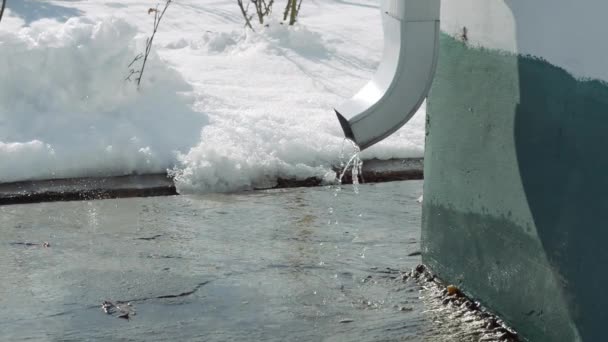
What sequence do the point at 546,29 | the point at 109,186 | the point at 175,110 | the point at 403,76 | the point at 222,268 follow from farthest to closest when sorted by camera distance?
the point at 175,110
the point at 109,186
the point at 222,268
the point at 403,76
the point at 546,29

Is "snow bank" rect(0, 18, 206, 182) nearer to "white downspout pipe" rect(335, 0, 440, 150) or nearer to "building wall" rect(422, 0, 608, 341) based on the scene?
"building wall" rect(422, 0, 608, 341)

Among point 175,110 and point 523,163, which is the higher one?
point 523,163

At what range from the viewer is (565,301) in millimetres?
3594

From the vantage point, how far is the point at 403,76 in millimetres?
3746

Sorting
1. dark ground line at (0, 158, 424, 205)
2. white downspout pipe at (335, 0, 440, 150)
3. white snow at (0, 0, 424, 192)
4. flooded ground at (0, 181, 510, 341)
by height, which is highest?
white downspout pipe at (335, 0, 440, 150)

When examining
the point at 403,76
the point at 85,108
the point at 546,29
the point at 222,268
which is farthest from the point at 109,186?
the point at 546,29

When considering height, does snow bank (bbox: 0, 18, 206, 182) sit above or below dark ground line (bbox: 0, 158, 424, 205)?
above

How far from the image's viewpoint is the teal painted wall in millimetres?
3404

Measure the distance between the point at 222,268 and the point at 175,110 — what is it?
2.42m

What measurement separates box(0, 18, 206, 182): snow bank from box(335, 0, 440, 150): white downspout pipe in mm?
2708

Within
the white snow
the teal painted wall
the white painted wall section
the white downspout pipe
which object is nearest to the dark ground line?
the white snow

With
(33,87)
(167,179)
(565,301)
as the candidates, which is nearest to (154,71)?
(33,87)

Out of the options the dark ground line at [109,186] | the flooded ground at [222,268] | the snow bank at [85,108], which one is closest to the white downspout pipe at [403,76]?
the flooded ground at [222,268]

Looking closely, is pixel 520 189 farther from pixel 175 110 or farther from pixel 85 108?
pixel 85 108
